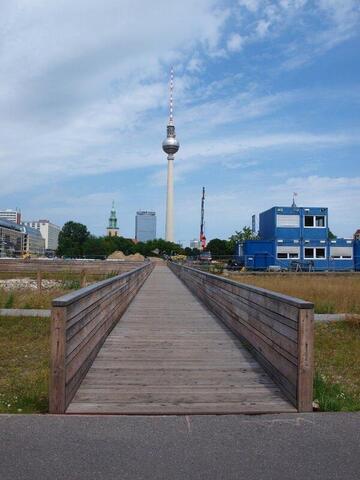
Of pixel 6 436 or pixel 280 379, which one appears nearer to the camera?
pixel 6 436

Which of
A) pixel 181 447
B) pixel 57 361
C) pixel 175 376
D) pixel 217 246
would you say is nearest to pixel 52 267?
pixel 175 376

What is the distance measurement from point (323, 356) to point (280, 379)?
10.7 ft

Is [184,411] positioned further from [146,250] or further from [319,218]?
[146,250]

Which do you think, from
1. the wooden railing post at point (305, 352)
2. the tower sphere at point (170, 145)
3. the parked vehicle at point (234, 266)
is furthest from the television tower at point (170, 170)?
the wooden railing post at point (305, 352)

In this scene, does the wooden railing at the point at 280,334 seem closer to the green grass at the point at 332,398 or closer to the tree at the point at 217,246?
the green grass at the point at 332,398

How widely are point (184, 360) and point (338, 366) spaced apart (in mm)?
2546

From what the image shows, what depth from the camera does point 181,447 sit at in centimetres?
433

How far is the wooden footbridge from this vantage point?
5301 mm

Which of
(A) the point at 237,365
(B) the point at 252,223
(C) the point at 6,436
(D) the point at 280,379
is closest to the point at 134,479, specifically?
(C) the point at 6,436

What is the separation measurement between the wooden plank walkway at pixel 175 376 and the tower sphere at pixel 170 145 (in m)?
147

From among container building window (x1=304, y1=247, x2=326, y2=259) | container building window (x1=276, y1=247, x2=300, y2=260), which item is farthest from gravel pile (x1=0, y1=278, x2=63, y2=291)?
container building window (x1=304, y1=247, x2=326, y2=259)

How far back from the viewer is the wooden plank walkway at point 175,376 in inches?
217

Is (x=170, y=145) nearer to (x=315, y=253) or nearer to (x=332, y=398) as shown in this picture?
(x=315, y=253)

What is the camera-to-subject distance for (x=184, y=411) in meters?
5.35
